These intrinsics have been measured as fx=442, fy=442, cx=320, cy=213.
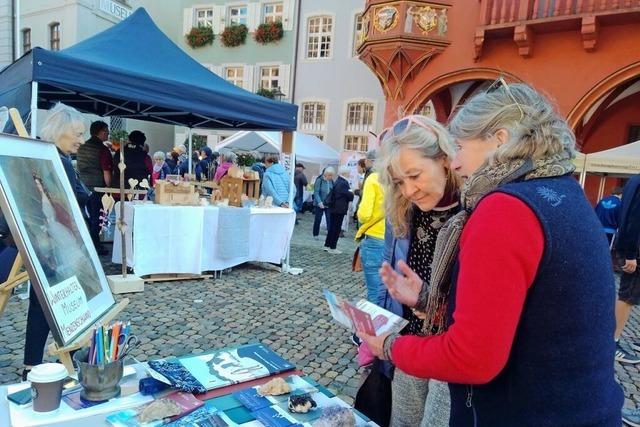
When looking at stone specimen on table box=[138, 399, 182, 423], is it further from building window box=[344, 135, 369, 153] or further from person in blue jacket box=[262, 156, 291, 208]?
building window box=[344, 135, 369, 153]

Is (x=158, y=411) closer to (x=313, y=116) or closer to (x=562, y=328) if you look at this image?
(x=562, y=328)

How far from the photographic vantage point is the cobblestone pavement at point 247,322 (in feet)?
10.4

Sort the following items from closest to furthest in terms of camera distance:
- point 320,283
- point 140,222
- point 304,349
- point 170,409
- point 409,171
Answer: point 170,409, point 409,171, point 304,349, point 140,222, point 320,283

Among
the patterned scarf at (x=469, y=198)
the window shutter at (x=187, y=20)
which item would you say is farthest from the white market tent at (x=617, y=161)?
the window shutter at (x=187, y=20)

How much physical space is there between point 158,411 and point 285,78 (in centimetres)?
1640

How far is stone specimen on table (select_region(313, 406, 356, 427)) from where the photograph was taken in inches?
47.5

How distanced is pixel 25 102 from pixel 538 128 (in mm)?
4344

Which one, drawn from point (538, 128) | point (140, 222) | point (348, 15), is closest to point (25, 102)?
point (140, 222)

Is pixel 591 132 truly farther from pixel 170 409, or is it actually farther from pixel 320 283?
pixel 170 409

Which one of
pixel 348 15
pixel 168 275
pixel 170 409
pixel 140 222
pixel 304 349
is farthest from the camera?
pixel 348 15

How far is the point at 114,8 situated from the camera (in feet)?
62.5

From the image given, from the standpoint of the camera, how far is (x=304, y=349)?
3.48 m

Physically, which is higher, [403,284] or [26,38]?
[26,38]

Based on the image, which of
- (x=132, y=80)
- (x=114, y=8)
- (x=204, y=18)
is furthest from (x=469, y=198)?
(x=114, y=8)
